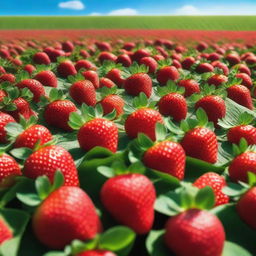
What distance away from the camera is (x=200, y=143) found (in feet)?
4.35

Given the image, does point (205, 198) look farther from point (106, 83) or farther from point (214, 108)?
point (106, 83)

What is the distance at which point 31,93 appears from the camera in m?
1.75

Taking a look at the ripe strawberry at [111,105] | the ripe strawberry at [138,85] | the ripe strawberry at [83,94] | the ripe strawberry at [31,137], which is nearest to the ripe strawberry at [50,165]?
the ripe strawberry at [31,137]

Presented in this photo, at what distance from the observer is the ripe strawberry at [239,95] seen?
2096 millimetres

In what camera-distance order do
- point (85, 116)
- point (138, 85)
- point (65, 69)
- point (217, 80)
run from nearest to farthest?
point (85, 116) → point (138, 85) → point (217, 80) → point (65, 69)

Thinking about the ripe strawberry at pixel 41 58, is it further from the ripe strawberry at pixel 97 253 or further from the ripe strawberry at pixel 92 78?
the ripe strawberry at pixel 97 253

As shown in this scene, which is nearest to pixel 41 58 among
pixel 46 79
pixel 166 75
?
pixel 46 79

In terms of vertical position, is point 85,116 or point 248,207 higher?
point 85,116

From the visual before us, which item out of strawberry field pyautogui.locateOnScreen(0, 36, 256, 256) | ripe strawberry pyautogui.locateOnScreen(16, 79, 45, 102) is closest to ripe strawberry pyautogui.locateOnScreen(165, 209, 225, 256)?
strawberry field pyautogui.locateOnScreen(0, 36, 256, 256)

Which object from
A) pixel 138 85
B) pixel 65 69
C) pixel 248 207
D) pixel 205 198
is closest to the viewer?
pixel 205 198

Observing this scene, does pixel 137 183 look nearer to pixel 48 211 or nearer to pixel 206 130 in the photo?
pixel 48 211

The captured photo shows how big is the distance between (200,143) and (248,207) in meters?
0.30

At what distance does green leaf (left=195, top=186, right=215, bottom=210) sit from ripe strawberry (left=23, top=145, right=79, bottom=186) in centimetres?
33

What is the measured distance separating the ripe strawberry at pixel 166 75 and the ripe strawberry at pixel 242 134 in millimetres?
768
